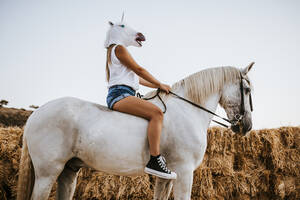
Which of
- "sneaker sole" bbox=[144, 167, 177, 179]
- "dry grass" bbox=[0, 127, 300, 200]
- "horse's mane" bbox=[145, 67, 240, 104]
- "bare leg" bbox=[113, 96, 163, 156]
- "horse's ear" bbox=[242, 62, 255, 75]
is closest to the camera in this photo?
"sneaker sole" bbox=[144, 167, 177, 179]

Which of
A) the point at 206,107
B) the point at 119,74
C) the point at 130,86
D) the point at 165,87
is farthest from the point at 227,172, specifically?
the point at 119,74

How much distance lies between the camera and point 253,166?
17.8 feet

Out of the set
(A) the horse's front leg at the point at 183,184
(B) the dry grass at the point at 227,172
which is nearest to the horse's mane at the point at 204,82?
(A) the horse's front leg at the point at 183,184

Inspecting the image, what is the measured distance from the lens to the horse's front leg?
8.51 ft

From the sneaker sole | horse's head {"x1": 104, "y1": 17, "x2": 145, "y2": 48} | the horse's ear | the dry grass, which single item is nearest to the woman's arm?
horse's head {"x1": 104, "y1": 17, "x2": 145, "y2": 48}

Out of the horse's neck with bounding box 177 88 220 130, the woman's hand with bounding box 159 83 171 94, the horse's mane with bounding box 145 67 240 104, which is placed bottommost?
the horse's neck with bounding box 177 88 220 130

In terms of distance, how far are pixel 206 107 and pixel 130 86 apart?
1141mm

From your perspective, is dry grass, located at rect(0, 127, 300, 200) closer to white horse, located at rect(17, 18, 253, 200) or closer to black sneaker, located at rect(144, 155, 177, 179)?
white horse, located at rect(17, 18, 253, 200)

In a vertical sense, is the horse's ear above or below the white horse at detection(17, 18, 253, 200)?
above

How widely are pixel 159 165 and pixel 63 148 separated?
1.12 meters

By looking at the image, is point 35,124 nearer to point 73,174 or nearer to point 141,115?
point 73,174

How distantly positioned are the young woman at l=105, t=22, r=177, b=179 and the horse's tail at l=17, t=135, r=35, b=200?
115 cm

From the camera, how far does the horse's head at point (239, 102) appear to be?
3205mm

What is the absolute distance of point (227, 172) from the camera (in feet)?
16.7
